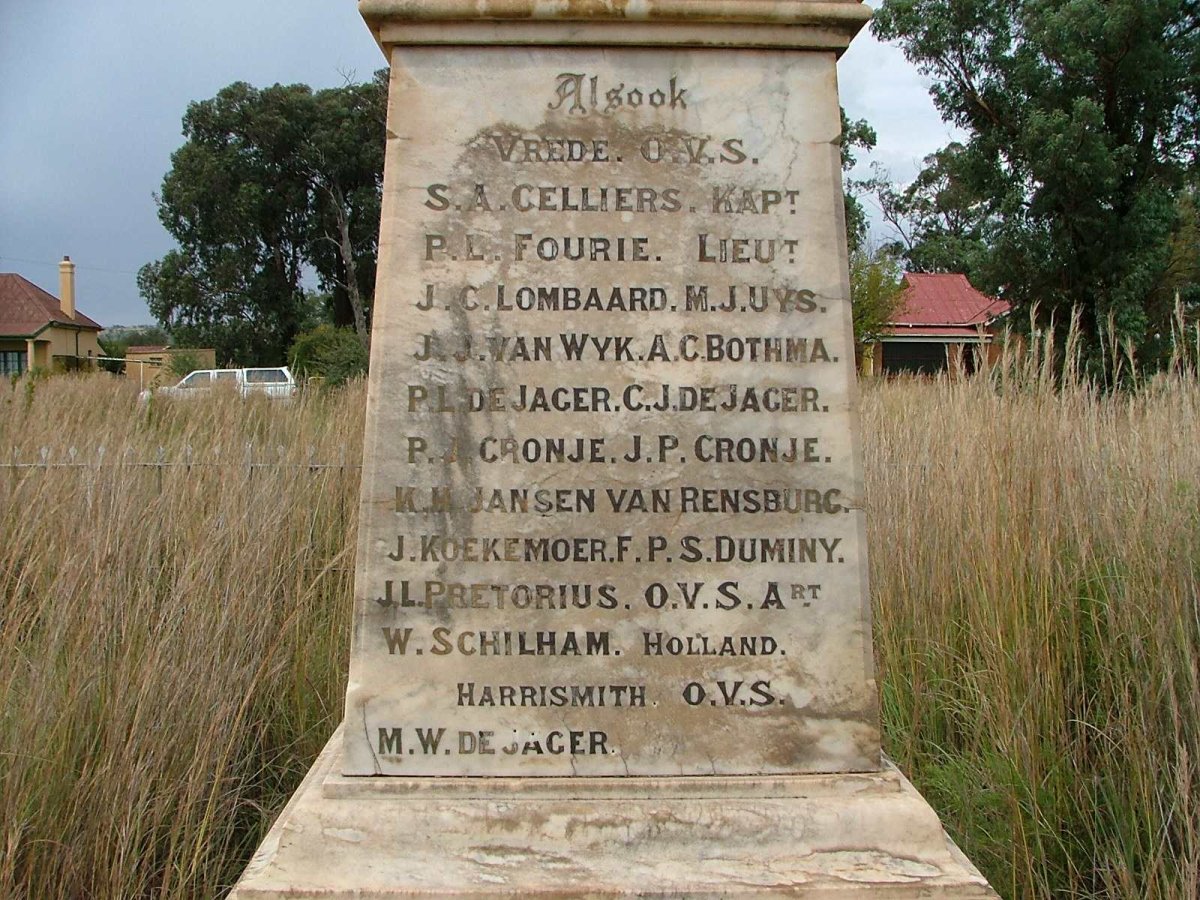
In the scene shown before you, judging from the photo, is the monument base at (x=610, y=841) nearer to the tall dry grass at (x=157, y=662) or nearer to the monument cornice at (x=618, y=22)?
the tall dry grass at (x=157, y=662)

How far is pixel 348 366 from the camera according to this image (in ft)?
58.0

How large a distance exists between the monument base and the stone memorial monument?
14mm

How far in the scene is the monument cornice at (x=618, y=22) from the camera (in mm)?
2088

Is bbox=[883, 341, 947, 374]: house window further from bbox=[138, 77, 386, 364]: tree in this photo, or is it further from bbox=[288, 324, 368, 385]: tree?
bbox=[288, 324, 368, 385]: tree

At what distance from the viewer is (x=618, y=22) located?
6.97ft

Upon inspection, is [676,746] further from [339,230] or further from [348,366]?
[339,230]

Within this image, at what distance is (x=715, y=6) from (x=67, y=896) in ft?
9.09

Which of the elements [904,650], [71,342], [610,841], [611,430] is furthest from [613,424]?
[71,342]

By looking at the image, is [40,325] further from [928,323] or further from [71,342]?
[928,323]

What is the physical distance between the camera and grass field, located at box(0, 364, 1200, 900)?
2691 millimetres

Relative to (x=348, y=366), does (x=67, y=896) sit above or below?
below

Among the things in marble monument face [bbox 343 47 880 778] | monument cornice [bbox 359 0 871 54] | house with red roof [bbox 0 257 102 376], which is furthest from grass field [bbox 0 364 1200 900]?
house with red roof [bbox 0 257 102 376]

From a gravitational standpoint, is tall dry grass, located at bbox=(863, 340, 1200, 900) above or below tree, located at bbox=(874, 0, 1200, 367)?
below

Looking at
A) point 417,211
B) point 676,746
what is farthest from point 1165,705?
point 417,211
